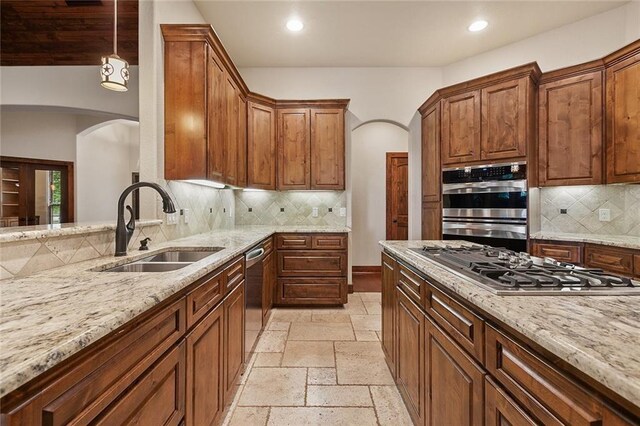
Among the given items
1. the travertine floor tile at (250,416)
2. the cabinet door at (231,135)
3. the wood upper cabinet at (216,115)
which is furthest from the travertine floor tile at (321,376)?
the cabinet door at (231,135)

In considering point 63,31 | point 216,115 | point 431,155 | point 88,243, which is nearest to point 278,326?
point 88,243

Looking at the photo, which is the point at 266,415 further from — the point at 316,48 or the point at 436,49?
the point at 436,49

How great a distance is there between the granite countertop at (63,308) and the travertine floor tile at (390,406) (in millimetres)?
1435

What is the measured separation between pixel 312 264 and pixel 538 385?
3025mm

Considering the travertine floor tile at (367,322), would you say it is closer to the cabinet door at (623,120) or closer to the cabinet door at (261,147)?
the cabinet door at (261,147)

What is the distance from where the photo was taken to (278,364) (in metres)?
2.42

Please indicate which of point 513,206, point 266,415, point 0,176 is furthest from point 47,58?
point 513,206

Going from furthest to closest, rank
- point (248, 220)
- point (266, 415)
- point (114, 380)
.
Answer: point (248, 220) → point (266, 415) → point (114, 380)

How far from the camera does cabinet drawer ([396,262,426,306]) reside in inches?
59.2

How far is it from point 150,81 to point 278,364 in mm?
2491

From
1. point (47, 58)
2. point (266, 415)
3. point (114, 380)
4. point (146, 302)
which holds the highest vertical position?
→ point (47, 58)

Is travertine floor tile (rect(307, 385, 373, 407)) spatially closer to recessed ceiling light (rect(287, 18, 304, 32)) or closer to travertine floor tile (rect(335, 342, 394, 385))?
travertine floor tile (rect(335, 342, 394, 385))

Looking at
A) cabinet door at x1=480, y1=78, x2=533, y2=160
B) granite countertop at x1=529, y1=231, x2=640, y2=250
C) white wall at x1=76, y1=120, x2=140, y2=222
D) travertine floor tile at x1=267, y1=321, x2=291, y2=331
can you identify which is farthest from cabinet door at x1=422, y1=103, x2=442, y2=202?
white wall at x1=76, y1=120, x2=140, y2=222

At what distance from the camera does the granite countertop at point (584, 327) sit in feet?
1.72
